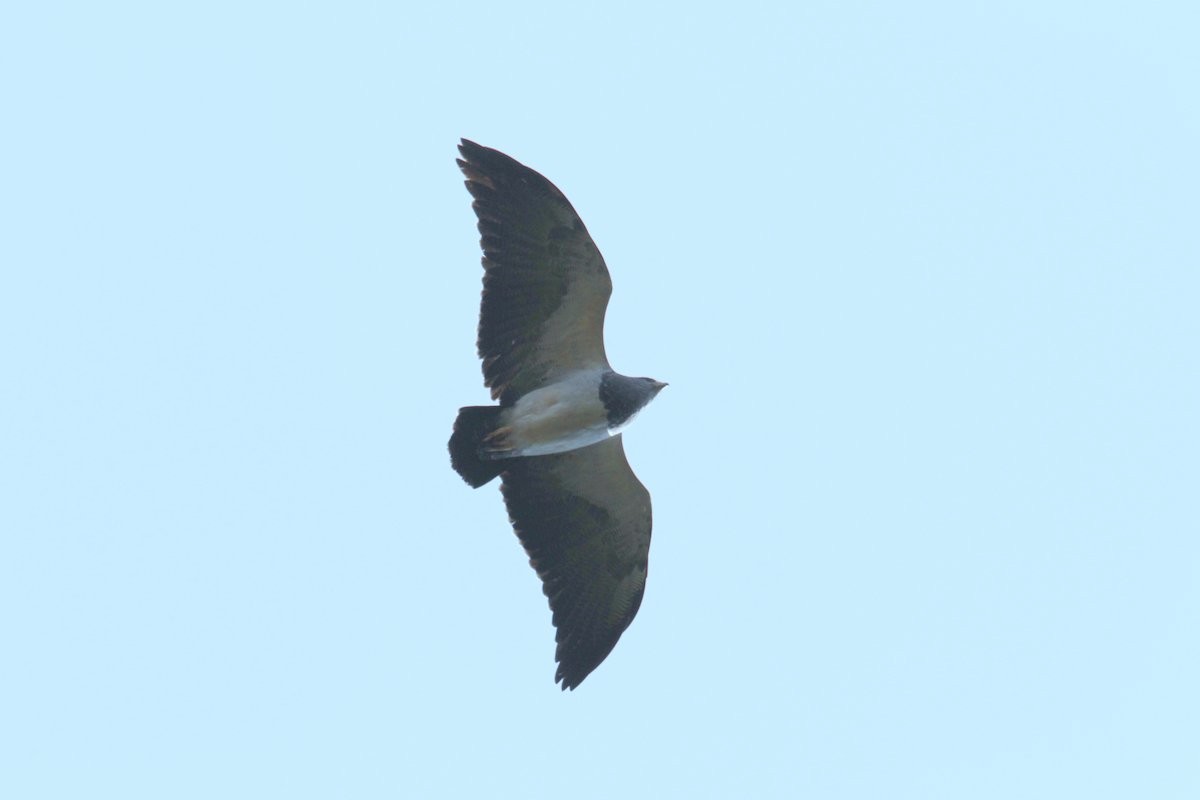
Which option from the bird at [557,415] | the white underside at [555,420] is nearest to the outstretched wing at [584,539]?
the bird at [557,415]

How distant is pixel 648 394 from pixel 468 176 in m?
2.68

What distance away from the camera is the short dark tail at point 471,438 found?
15102mm

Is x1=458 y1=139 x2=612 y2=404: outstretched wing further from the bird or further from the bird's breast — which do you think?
the bird's breast

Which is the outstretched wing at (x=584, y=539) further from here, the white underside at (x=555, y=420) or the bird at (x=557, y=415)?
the white underside at (x=555, y=420)

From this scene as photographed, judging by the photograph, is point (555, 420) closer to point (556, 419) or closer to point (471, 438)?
point (556, 419)

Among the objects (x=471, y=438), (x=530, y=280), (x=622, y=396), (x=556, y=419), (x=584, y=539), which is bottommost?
(x=584, y=539)

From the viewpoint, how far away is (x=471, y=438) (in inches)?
595

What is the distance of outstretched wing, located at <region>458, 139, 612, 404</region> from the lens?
48.4 ft

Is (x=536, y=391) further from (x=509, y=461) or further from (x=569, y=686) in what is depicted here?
(x=569, y=686)

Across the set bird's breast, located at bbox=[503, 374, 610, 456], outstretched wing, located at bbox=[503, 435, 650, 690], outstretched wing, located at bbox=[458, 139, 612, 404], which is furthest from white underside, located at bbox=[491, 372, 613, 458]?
outstretched wing, located at bbox=[503, 435, 650, 690]

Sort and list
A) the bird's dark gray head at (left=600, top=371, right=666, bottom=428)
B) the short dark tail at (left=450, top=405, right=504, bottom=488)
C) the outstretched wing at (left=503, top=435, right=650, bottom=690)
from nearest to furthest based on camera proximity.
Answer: the short dark tail at (left=450, top=405, right=504, bottom=488), the bird's dark gray head at (left=600, top=371, right=666, bottom=428), the outstretched wing at (left=503, top=435, right=650, bottom=690)

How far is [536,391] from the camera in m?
15.4

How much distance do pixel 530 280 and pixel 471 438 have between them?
5.10ft

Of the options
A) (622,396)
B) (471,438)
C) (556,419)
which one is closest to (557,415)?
(556,419)
